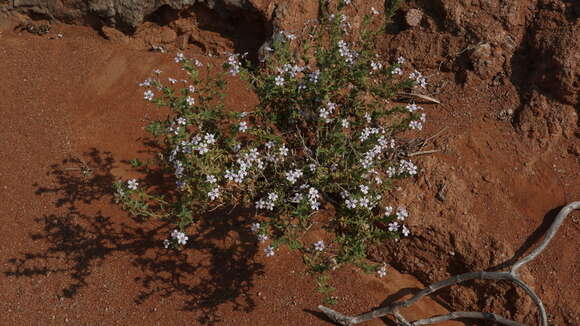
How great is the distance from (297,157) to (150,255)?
1778 millimetres

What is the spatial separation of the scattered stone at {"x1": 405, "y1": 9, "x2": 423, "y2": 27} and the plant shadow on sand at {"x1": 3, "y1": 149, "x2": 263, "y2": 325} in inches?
125

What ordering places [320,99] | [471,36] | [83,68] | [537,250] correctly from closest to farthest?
[537,250], [320,99], [471,36], [83,68]

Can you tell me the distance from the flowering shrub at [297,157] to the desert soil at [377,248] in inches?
12.5

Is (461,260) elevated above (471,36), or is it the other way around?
(471,36)

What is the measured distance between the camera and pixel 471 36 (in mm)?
5395

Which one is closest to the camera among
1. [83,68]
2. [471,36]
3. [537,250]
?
[537,250]

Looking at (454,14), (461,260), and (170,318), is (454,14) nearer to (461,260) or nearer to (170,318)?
(461,260)

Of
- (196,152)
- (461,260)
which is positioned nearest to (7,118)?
(196,152)

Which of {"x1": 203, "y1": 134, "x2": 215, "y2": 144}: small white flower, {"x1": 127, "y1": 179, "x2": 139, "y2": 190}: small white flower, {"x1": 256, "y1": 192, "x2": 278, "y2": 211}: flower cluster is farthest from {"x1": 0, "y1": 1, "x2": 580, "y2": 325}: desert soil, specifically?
{"x1": 203, "y1": 134, "x2": 215, "y2": 144}: small white flower

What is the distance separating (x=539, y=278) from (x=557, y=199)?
839 millimetres

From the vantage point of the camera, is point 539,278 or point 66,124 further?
point 66,124

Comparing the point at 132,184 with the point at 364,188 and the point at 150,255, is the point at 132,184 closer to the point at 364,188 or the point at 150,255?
the point at 150,255

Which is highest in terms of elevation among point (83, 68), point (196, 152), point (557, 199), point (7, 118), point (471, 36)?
point (471, 36)

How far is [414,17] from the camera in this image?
5.70 meters
